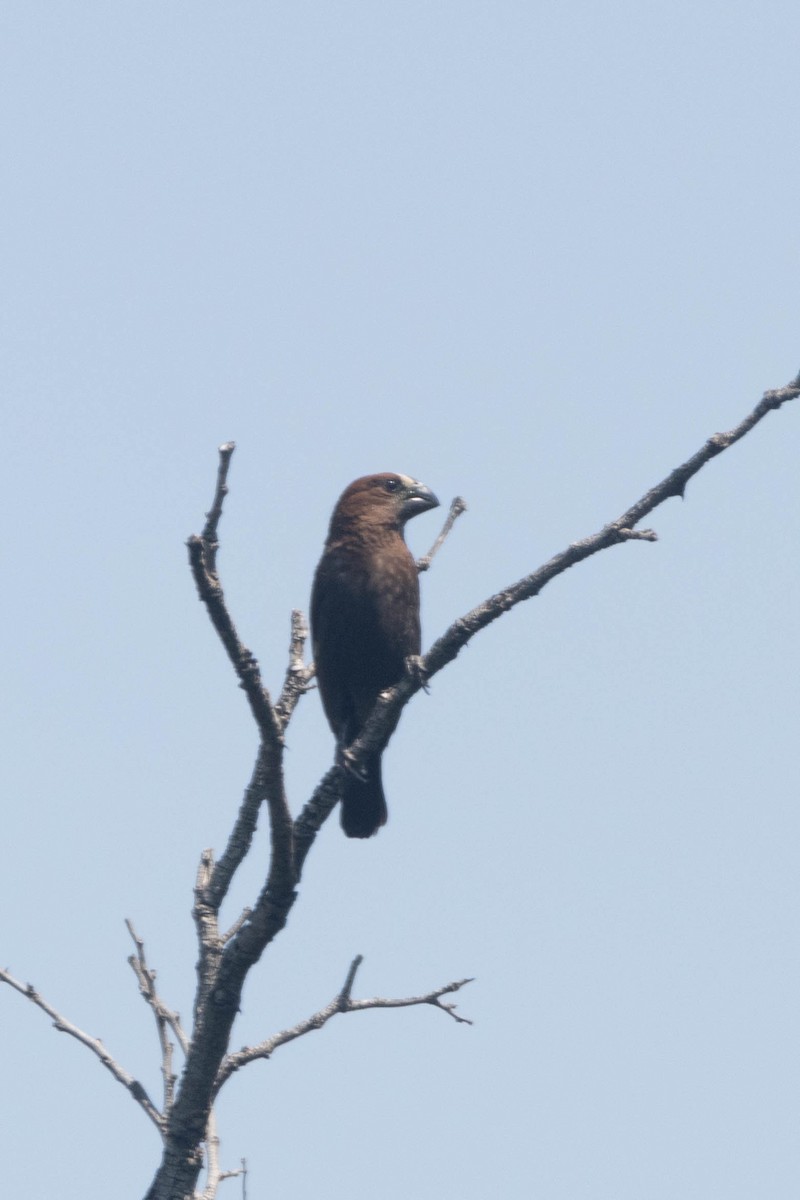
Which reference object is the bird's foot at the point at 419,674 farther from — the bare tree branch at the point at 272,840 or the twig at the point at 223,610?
the twig at the point at 223,610

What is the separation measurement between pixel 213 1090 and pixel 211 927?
0.42 metres

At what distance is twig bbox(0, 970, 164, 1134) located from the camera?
12.5 ft

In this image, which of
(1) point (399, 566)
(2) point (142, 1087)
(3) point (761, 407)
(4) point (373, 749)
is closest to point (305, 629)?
(4) point (373, 749)

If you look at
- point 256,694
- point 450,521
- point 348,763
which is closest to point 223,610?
point 256,694

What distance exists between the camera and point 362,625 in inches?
221

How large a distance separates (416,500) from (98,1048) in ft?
9.85

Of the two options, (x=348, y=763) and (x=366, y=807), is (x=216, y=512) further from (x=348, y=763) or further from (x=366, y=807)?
(x=366, y=807)

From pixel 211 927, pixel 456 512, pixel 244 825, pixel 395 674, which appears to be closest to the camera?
pixel 211 927

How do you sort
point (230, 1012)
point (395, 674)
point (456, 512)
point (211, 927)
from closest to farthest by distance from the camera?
point (230, 1012), point (211, 927), point (456, 512), point (395, 674)

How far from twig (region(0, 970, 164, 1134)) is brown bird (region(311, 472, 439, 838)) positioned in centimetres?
178

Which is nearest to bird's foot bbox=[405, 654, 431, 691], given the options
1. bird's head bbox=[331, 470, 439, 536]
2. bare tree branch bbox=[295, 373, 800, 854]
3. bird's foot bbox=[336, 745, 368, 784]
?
bare tree branch bbox=[295, 373, 800, 854]

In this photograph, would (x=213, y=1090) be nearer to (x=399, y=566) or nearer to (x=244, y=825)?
(x=244, y=825)

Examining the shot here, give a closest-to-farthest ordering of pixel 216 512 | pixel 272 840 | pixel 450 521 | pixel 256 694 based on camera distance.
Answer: pixel 216 512 < pixel 256 694 < pixel 272 840 < pixel 450 521

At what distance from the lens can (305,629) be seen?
15.6 feet
